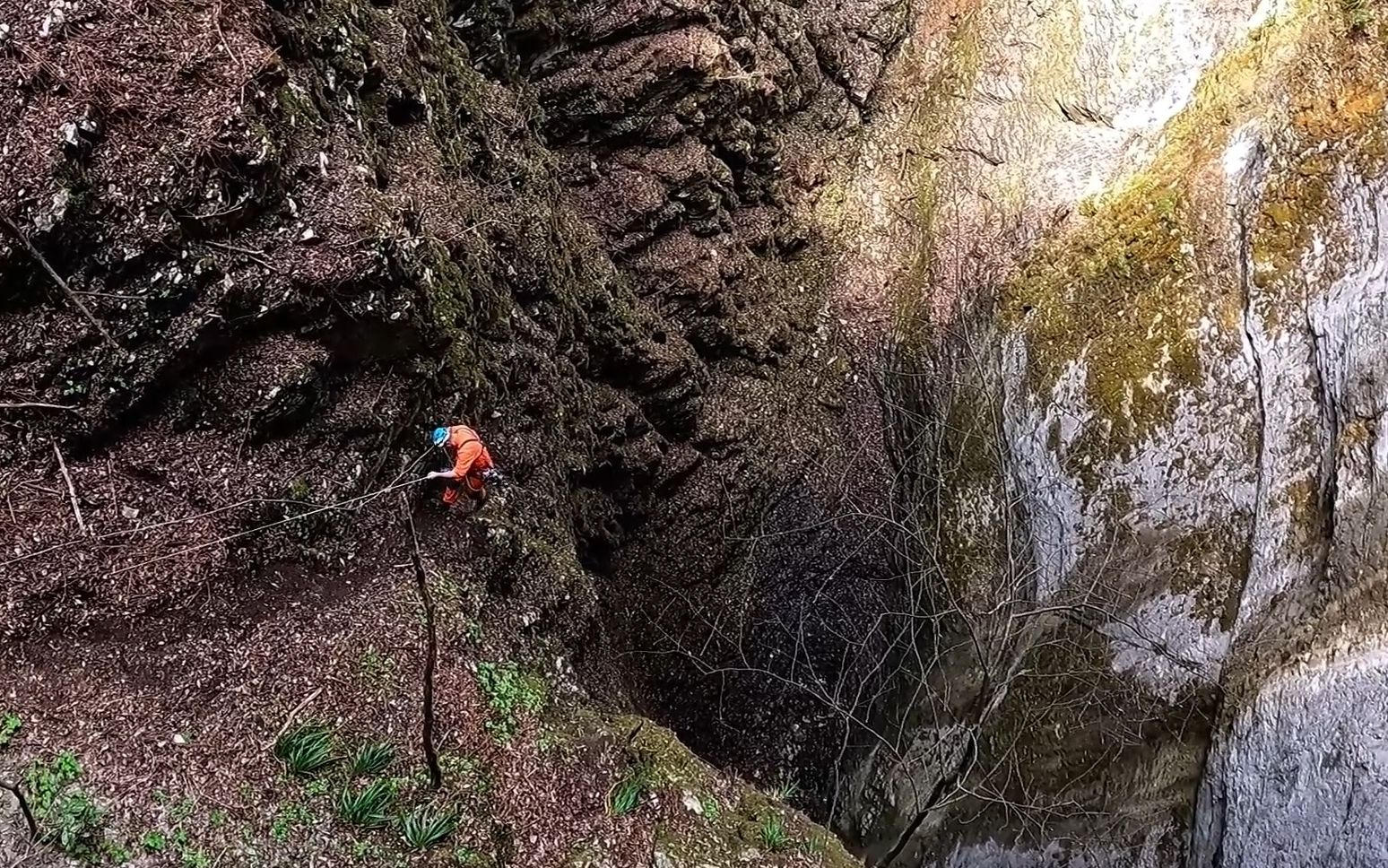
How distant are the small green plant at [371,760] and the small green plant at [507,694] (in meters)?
0.71

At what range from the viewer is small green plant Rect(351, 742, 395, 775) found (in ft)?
17.0

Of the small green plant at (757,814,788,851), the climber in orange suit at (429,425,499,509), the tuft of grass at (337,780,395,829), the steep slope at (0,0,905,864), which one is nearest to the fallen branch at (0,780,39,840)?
the steep slope at (0,0,905,864)

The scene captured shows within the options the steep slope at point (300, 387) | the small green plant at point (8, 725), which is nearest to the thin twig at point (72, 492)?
the steep slope at point (300, 387)

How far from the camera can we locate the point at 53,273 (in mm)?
5078

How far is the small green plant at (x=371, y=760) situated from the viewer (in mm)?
5195

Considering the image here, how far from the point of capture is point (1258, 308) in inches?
313

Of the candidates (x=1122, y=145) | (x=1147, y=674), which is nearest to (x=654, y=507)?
(x=1147, y=674)

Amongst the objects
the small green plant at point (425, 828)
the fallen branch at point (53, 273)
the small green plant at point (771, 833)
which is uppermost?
the fallen branch at point (53, 273)

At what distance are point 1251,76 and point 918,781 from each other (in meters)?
7.86

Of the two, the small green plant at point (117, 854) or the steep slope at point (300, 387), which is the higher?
the steep slope at point (300, 387)

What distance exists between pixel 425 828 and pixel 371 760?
→ 1.71 feet

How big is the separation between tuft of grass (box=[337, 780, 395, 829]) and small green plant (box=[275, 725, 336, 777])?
0.72 feet

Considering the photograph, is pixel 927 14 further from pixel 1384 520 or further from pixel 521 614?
pixel 521 614

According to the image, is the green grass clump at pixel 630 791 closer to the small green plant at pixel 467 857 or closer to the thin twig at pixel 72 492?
the small green plant at pixel 467 857
